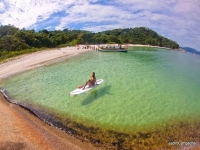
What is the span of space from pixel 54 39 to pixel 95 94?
5878 centimetres

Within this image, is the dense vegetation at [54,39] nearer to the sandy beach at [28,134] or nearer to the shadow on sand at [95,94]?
the shadow on sand at [95,94]

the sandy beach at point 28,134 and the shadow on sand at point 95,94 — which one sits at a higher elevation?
the shadow on sand at point 95,94

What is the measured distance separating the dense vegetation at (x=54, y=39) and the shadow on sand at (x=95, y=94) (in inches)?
1136

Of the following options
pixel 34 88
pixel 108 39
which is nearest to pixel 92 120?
pixel 34 88

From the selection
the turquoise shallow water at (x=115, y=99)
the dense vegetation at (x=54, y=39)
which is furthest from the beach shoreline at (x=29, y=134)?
the dense vegetation at (x=54, y=39)

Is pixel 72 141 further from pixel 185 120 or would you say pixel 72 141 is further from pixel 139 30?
pixel 139 30

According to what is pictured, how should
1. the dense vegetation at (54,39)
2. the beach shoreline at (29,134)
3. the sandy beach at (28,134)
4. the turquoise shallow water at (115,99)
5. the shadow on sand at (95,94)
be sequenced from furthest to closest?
the dense vegetation at (54,39)
the shadow on sand at (95,94)
the turquoise shallow water at (115,99)
the beach shoreline at (29,134)
the sandy beach at (28,134)

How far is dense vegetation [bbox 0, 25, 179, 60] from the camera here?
51000 mm

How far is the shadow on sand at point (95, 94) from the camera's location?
798 inches

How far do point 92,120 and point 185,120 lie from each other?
8.11 meters

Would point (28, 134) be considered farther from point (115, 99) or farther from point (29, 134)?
point (115, 99)

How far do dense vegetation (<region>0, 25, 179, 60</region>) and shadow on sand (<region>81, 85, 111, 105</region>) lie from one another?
2886cm

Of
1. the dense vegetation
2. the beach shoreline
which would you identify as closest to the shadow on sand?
the beach shoreline

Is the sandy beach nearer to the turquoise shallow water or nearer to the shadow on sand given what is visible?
the turquoise shallow water
